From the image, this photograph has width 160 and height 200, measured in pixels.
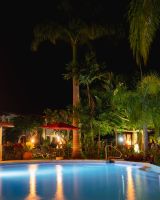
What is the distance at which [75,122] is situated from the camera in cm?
2606

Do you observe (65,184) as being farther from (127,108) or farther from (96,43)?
(96,43)

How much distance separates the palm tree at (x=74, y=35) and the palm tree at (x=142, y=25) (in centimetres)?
1731

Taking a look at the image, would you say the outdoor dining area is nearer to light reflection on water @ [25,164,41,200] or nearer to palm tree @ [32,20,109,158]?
palm tree @ [32,20,109,158]

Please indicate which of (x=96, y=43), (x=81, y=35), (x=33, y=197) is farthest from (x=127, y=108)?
(x=33, y=197)

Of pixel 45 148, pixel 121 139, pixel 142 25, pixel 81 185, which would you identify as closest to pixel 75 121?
pixel 45 148

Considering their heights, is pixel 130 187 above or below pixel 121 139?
below

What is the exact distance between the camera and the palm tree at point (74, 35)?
84.3 feet

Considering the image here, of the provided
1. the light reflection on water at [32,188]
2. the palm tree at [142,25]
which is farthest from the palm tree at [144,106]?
the palm tree at [142,25]

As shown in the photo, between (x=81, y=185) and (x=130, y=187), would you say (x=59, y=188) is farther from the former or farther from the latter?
(x=130, y=187)

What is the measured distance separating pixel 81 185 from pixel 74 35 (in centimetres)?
1354

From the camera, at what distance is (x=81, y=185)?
14.6m

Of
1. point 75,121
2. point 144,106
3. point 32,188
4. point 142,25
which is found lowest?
point 32,188

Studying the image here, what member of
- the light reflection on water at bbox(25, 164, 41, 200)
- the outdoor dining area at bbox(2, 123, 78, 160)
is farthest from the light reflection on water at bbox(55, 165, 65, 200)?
the outdoor dining area at bbox(2, 123, 78, 160)

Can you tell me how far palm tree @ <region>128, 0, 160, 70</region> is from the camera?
26.9ft
